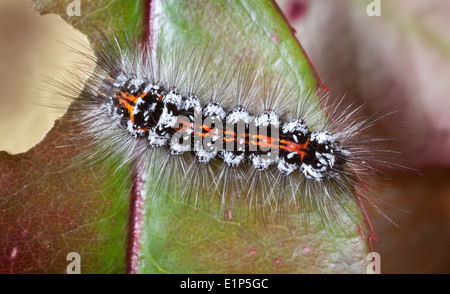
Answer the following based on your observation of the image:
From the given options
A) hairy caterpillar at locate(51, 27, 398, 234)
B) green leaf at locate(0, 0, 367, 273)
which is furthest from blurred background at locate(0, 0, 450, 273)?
green leaf at locate(0, 0, 367, 273)

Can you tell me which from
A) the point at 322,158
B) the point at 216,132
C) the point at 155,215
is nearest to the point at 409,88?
the point at 322,158

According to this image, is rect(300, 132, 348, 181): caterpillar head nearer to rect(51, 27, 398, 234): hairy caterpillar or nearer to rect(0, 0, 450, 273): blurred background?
rect(51, 27, 398, 234): hairy caterpillar

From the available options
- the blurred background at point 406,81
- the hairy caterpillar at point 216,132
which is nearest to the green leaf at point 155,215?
the hairy caterpillar at point 216,132

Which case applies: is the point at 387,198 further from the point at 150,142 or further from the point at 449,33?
the point at 150,142

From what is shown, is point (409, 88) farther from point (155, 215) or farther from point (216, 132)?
point (155, 215)

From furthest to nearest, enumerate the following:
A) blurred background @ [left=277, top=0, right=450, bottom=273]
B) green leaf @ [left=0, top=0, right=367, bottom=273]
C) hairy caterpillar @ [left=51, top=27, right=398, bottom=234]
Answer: blurred background @ [left=277, top=0, right=450, bottom=273] < hairy caterpillar @ [left=51, top=27, right=398, bottom=234] < green leaf @ [left=0, top=0, right=367, bottom=273]
